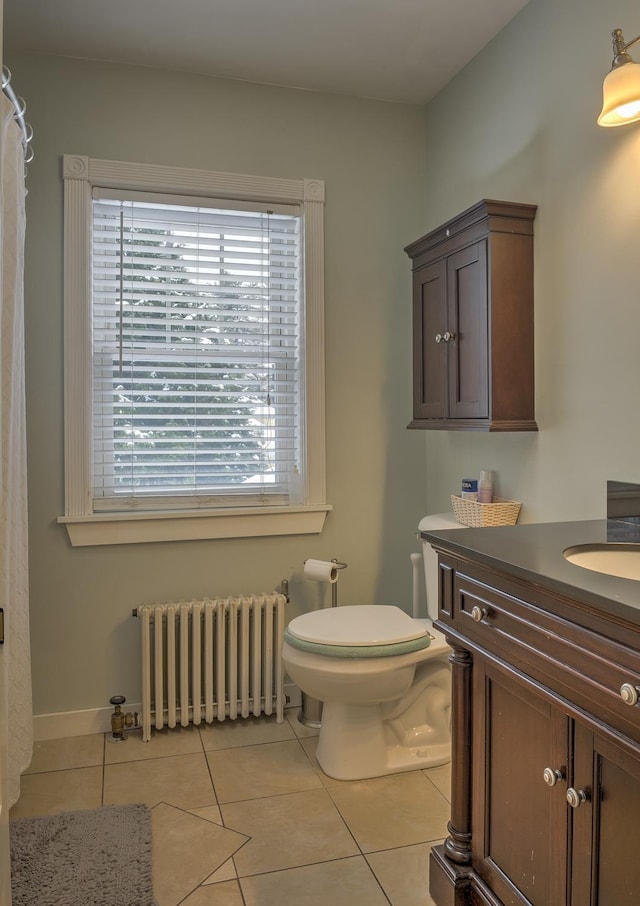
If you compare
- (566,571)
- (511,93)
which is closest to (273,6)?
(511,93)

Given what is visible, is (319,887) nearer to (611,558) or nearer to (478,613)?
(478,613)

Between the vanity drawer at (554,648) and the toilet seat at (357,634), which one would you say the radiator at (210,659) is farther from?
the vanity drawer at (554,648)

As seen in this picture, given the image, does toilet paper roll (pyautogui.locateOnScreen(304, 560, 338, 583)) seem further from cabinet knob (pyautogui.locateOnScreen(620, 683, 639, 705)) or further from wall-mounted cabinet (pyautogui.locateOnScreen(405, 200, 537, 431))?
cabinet knob (pyautogui.locateOnScreen(620, 683, 639, 705))

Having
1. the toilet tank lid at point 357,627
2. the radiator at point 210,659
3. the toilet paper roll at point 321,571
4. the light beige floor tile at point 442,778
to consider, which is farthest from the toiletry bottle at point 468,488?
the light beige floor tile at point 442,778

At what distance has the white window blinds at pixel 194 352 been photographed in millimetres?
2525

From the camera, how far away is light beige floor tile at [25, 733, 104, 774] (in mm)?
2279

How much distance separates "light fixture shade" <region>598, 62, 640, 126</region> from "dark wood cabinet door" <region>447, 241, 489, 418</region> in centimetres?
55

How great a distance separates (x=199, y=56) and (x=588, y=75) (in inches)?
54.3

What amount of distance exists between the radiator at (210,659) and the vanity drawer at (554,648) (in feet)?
3.99

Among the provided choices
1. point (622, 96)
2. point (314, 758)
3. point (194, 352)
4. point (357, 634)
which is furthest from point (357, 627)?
point (622, 96)

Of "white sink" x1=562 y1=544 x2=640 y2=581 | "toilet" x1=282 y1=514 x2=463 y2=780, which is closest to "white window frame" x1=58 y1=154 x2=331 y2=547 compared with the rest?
"toilet" x1=282 y1=514 x2=463 y2=780

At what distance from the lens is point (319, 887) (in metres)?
1.66

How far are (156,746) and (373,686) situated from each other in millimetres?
896

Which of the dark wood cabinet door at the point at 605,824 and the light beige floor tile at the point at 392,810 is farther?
the light beige floor tile at the point at 392,810
